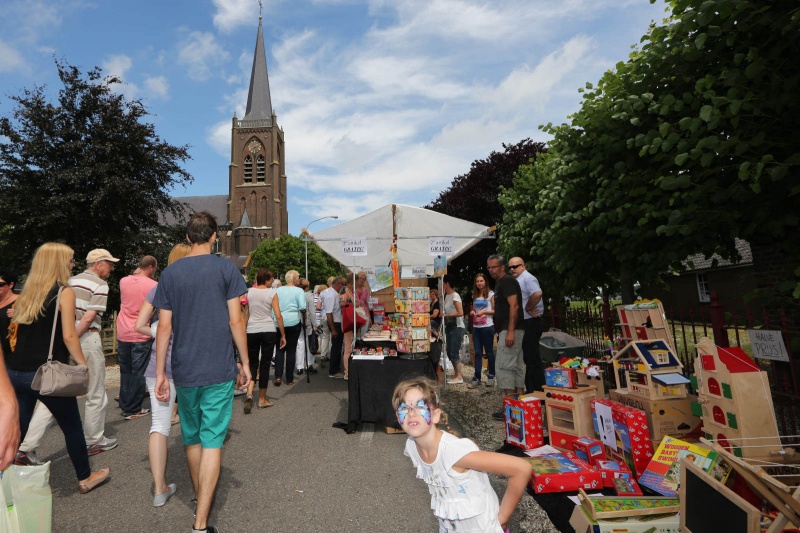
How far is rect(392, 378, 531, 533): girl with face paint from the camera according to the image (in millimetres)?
1881

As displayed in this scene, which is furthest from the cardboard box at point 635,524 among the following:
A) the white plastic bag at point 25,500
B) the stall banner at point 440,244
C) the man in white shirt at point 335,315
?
the man in white shirt at point 335,315

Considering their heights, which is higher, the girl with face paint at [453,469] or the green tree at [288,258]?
the green tree at [288,258]

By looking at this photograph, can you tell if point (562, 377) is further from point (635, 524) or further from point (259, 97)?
point (259, 97)

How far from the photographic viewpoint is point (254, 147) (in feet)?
219

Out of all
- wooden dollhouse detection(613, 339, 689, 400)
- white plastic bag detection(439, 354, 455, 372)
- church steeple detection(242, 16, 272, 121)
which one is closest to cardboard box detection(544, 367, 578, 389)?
wooden dollhouse detection(613, 339, 689, 400)

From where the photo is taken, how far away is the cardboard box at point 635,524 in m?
2.54

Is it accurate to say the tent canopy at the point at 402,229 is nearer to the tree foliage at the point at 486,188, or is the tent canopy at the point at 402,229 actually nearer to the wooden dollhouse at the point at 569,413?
the wooden dollhouse at the point at 569,413

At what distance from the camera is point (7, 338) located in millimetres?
3467

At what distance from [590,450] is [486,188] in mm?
18223

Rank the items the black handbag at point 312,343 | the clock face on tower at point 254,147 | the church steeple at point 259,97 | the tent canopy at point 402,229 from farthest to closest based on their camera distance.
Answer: the clock face on tower at point 254,147 → the church steeple at point 259,97 → the black handbag at point 312,343 → the tent canopy at point 402,229

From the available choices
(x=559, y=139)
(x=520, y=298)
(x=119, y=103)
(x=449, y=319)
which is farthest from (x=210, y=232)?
(x=119, y=103)

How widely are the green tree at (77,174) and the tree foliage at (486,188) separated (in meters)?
13.9

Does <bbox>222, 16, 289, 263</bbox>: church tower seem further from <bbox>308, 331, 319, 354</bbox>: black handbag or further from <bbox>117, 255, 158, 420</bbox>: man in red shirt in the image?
<bbox>117, 255, 158, 420</bbox>: man in red shirt

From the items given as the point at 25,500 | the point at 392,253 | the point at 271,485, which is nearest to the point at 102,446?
the point at 271,485
